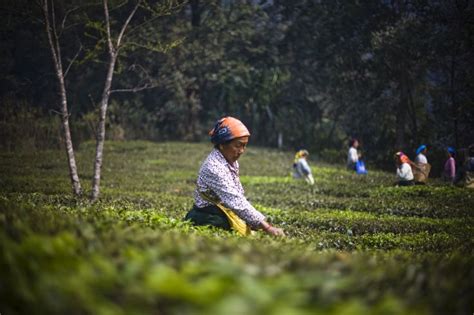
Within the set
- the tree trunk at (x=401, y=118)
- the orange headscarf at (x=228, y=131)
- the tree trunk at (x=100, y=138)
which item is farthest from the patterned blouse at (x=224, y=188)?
the tree trunk at (x=401, y=118)

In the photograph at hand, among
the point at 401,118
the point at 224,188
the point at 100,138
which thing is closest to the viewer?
the point at 224,188

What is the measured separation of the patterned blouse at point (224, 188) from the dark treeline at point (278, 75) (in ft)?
55.5

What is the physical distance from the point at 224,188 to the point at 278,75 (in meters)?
35.7

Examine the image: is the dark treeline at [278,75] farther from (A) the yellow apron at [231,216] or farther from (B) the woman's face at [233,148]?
(A) the yellow apron at [231,216]

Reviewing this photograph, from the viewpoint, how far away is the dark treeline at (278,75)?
25156 mm

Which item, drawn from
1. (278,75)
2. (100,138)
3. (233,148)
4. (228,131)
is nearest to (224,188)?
(233,148)

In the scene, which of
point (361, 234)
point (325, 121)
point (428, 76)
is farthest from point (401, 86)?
point (361, 234)

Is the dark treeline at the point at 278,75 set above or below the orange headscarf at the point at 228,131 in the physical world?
above

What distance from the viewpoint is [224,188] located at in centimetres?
619

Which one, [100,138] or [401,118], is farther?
[401,118]

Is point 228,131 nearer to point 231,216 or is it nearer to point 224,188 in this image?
point 224,188

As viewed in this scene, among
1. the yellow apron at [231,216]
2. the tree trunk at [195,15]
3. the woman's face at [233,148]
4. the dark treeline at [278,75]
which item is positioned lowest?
the yellow apron at [231,216]

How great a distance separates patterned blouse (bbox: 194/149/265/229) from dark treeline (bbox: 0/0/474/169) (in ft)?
55.5

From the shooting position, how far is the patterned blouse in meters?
6.04
